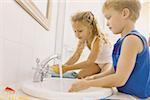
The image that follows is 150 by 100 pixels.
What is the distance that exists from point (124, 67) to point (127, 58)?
0.10 feet

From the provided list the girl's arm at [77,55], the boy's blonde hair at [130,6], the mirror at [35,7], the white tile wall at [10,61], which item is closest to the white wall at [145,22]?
the girl's arm at [77,55]

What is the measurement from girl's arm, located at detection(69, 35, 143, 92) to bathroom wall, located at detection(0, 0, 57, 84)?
23cm

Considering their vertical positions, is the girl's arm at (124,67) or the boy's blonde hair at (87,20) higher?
the boy's blonde hair at (87,20)

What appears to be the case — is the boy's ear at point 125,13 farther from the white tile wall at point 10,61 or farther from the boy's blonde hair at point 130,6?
the white tile wall at point 10,61

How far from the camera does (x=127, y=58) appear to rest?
2.24ft

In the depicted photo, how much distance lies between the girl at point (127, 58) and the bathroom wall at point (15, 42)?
0.23 meters

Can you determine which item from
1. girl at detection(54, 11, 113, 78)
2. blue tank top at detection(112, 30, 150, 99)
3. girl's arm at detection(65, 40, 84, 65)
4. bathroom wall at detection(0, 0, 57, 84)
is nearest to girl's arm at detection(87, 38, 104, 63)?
girl at detection(54, 11, 113, 78)

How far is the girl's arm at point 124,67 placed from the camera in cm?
68

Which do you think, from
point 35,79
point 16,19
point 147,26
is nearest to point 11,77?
point 35,79

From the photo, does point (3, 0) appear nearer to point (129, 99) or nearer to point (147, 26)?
point (129, 99)

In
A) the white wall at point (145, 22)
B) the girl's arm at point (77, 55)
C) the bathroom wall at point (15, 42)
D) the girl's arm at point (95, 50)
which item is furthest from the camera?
the white wall at point (145, 22)

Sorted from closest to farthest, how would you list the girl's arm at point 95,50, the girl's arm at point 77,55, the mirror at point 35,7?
the mirror at point 35,7 < the girl's arm at point 95,50 < the girl's arm at point 77,55

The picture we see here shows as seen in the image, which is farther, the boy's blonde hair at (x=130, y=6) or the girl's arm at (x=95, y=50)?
the girl's arm at (x=95, y=50)

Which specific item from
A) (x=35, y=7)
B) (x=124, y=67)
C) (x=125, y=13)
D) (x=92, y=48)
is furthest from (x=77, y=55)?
(x=124, y=67)
